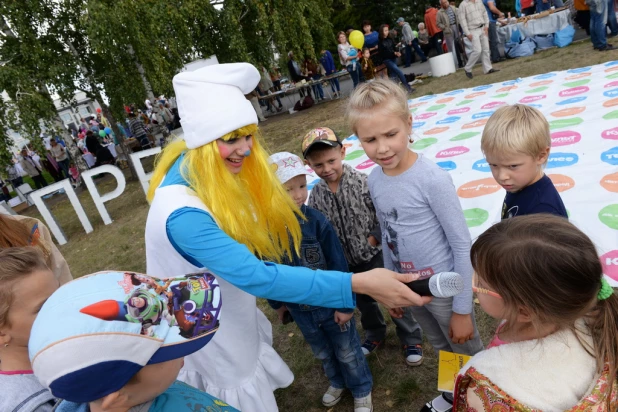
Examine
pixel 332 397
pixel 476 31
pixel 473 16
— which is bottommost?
pixel 332 397

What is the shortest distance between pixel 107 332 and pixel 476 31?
10.0m

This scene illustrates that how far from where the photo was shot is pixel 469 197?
3920mm

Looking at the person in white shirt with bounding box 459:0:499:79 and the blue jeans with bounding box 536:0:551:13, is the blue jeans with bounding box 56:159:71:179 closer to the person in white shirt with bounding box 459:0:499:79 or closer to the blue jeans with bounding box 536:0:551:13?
the person in white shirt with bounding box 459:0:499:79

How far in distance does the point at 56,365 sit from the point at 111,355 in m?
0.11

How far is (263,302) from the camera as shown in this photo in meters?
3.78

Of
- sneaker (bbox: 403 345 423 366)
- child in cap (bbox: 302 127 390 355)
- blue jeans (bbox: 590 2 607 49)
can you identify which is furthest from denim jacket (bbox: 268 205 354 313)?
blue jeans (bbox: 590 2 607 49)

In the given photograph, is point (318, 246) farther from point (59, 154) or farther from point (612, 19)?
point (59, 154)

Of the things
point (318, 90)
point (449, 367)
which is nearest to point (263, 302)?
point (449, 367)

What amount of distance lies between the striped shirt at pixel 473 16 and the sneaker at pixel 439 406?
895 centimetres

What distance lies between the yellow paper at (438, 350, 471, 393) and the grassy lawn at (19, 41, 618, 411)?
828 mm

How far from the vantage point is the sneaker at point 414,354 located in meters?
2.54

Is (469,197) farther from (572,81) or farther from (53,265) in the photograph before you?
(572,81)

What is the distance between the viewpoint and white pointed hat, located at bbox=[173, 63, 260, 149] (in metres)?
1.56

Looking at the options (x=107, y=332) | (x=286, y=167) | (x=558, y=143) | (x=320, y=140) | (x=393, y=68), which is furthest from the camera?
(x=393, y=68)
